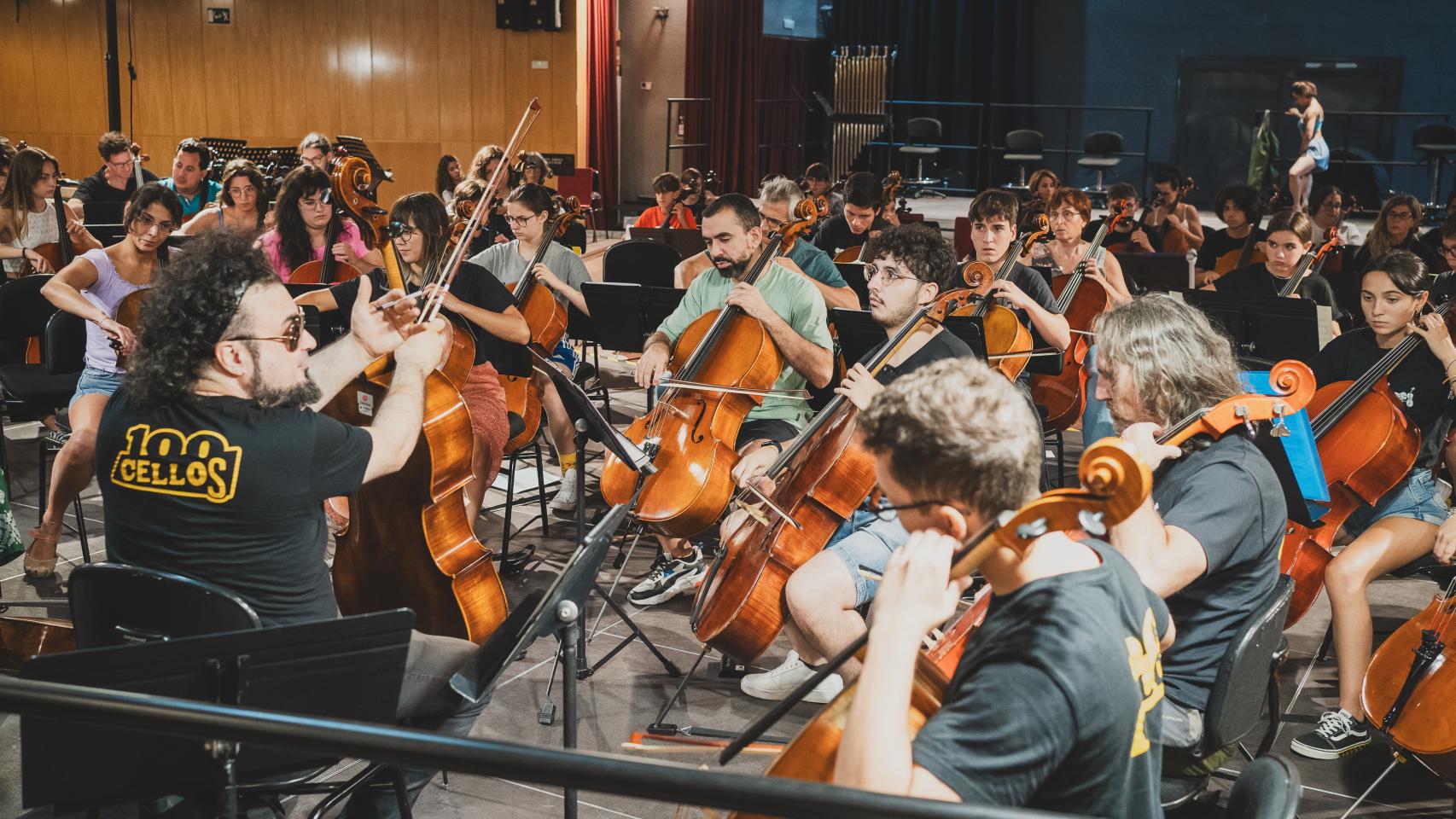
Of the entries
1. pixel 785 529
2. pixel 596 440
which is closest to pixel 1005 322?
pixel 785 529

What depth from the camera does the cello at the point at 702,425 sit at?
11.9ft

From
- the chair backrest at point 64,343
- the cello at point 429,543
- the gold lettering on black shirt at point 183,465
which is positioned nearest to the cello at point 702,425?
the cello at point 429,543

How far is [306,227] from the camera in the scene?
16.8 feet

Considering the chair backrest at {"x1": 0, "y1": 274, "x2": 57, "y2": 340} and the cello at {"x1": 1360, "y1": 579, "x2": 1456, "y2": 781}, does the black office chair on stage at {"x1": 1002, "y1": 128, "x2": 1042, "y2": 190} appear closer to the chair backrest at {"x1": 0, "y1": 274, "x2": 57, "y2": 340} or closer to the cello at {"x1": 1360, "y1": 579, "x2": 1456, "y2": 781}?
the chair backrest at {"x1": 0, "y1": 274, "x2": 57, "y2": 340}

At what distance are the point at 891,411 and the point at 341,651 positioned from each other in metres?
0.92

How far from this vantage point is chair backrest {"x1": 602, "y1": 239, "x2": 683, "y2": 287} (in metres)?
6.08

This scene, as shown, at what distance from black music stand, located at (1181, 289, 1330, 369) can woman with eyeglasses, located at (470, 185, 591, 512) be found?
2.55 m

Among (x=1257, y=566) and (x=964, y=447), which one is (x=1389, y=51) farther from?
(x=964, y=447)

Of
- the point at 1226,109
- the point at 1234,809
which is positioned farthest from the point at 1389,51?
the point at 1234,809

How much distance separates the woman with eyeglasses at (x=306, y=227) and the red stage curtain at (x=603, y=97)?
27.4ft

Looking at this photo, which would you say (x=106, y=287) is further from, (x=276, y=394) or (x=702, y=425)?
(x=276, y=394)

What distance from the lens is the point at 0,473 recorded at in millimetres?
3221

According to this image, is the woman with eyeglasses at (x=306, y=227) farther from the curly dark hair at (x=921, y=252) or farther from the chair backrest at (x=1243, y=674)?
the chair backrest at (x=1243, y=674)

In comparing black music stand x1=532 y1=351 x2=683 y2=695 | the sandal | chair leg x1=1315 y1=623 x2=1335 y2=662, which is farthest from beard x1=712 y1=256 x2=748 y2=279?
the sandal
